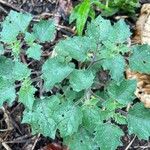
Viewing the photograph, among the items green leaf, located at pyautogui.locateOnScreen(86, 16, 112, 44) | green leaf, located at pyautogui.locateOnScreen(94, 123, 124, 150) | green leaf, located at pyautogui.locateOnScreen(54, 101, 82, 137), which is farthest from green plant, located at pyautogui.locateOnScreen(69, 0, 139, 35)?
green leaf, located at pyautogui.locateOnScreen(94, 123, 124, 150)

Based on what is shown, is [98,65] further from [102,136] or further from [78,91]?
[102,136]

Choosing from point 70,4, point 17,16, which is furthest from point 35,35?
point 70,4

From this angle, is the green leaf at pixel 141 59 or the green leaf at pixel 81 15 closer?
the green leaf at pixel 141 59

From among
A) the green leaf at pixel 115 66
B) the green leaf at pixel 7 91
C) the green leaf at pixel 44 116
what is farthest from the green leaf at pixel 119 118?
the green leaf at pixel 7 91

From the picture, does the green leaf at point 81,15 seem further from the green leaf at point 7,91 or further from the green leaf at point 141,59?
the green leaf at point 7,91

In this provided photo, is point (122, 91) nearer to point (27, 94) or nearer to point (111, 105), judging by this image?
point (111, 105)

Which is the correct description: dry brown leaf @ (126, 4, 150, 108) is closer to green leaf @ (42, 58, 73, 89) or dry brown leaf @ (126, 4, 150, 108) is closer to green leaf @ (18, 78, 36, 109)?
green leaf @ (42, 58, 73, 89)

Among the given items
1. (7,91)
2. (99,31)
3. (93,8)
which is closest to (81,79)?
(99,31)
